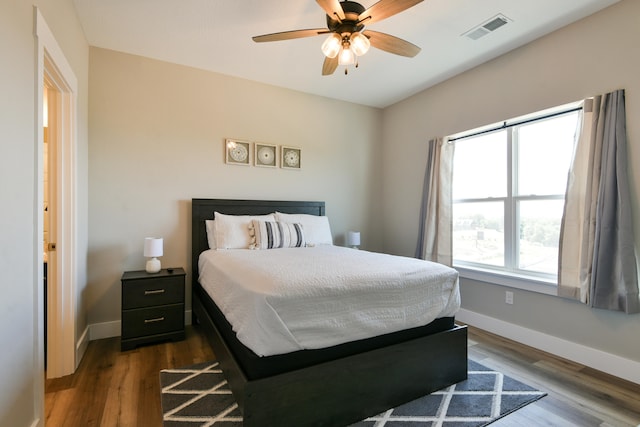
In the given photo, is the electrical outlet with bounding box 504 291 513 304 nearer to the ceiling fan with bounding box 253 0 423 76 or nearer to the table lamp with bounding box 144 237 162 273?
the ceiling fan with bounding box 253 0 423 76

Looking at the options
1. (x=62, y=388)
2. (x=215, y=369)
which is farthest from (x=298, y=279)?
(x=62, y=388)

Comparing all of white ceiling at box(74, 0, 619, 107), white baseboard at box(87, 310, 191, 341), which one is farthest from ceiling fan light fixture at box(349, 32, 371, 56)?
white baseboard at box(87, 310, 191, 341)

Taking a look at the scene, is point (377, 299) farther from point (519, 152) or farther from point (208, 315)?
point (519, 152)

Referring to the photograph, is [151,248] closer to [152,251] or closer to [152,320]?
[152,251]

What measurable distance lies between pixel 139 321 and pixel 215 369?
0.91 metres

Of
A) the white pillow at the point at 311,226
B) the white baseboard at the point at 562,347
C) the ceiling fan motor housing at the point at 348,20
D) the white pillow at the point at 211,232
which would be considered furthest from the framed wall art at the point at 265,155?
the white baseboard at the point at 562,347

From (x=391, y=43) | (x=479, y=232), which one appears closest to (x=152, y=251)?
(x=391, y=43)

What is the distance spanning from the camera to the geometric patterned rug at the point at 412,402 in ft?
5.65

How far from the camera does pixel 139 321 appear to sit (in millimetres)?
2660

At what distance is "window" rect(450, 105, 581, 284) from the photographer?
8.94 ft

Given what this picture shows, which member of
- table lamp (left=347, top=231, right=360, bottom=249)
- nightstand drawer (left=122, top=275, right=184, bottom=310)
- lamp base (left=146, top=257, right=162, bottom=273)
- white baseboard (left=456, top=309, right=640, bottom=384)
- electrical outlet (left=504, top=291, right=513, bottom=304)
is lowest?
white baseboard (left=456, top=309, right=640, bottom=384)

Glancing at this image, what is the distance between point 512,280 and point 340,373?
7.07ft

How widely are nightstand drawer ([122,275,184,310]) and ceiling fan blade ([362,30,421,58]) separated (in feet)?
8.31

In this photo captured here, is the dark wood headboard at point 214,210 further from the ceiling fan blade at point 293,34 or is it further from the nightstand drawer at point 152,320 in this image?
the ceiling fan blade at point 293,34
